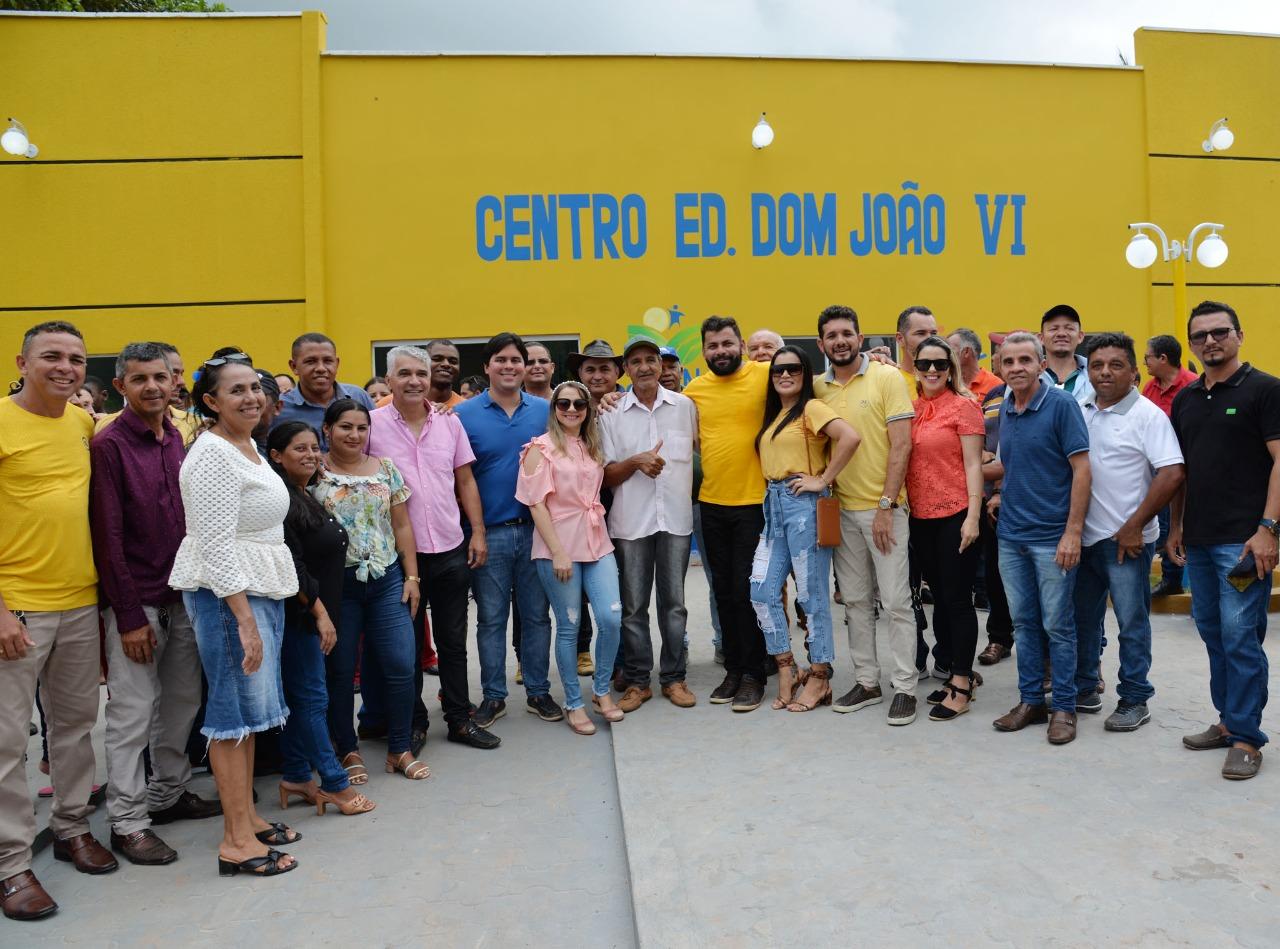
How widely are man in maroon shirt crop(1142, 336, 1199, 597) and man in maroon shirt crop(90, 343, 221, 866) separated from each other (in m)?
5.85

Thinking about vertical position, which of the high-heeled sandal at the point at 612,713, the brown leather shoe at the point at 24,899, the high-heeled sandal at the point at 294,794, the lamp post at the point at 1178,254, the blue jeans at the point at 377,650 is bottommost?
the brown leather shoe at the point at 24,899

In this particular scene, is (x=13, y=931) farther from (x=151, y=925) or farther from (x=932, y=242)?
(x=932, y=242)

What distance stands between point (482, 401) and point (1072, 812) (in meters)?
3.43

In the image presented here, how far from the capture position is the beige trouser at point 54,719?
3420 millimetres

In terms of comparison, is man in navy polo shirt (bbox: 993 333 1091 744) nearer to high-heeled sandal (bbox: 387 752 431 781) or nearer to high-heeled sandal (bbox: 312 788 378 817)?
high-heeled sandal (bbox: 387 752 431 781)

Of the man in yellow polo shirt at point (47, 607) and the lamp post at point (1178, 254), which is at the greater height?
the lamp post at point (1178, 254)

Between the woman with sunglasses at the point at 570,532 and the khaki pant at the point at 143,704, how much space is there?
1737 mm

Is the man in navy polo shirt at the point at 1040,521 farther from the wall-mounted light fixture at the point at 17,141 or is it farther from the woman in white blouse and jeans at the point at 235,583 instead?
the wall-mounted light fixture at the point at 17,141

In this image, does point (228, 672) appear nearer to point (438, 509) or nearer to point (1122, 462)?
point (438, 509)

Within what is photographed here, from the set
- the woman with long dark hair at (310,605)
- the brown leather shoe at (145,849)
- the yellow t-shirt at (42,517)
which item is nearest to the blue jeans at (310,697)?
the woman with long dark hair at (310,605)

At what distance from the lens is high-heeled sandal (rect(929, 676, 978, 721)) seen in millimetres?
4922

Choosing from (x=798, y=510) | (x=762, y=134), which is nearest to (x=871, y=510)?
(x=798, y=510)

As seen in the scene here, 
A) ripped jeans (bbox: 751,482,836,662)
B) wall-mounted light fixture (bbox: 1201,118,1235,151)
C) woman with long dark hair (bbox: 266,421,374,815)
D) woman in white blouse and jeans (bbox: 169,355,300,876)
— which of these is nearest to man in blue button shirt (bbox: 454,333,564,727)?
woman with long dark hair (bbox: 266,421,374,815)

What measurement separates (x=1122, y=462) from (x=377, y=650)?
3.64 metres
